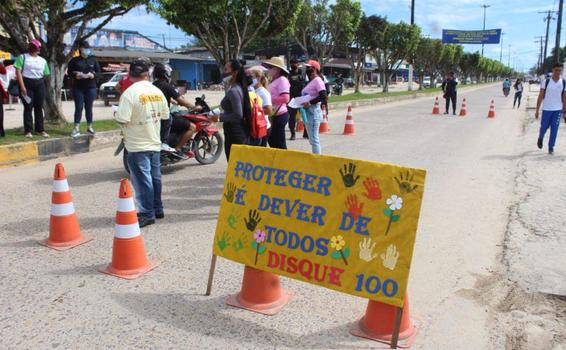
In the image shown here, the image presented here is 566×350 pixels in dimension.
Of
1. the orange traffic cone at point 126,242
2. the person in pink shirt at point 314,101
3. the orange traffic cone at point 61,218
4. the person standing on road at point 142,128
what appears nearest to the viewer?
the orange traffic cone at point 126,242

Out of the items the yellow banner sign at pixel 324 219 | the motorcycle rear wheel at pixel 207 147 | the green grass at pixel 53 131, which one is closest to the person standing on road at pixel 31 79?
the green grass at pixel 53 131

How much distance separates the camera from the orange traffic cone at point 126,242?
404cm

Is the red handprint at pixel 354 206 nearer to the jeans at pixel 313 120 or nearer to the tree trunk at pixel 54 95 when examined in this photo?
the jeans at pixel 313 120

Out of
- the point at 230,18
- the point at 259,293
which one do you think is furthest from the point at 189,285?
the point at 230,18

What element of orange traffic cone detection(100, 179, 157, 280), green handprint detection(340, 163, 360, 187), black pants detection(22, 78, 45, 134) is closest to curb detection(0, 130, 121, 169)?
black pants detection(22, 78, 45, 134)

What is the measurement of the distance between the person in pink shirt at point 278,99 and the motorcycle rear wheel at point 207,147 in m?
2.27

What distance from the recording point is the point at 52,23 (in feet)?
34.3

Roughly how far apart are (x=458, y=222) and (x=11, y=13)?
9544 millimetres

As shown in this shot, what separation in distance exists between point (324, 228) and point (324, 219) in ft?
0.20

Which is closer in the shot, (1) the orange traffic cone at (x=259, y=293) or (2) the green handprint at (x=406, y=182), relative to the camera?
(2) the green handprint at (x=406, y=182)

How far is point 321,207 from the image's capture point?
3279mm

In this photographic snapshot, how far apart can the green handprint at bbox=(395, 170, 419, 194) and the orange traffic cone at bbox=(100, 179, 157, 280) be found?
89.8 inches

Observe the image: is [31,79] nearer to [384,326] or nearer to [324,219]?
[324,219]

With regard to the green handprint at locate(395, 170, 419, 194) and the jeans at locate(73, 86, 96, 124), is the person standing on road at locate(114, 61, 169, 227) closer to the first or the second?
the green handprint at locate(395, 170, 419, 194)
